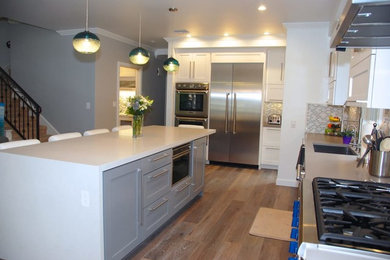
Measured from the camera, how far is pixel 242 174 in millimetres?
5723

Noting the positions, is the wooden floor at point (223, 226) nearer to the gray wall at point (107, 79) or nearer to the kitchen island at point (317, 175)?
the kitchen island at point (317, 175)

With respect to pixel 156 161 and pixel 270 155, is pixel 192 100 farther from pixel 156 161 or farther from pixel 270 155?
pixel 156 161

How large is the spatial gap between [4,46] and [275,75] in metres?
6.05

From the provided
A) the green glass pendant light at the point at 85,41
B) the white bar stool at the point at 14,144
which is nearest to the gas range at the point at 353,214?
the white bar stool at the point at 14,144

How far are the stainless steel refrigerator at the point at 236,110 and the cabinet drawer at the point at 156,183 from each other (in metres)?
3.15

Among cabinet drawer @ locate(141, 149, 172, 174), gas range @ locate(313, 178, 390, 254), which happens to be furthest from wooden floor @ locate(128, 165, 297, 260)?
gas range @ locate(313, 178, 390, 254)

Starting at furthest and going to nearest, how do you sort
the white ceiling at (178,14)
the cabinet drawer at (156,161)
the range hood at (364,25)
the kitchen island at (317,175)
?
the white ceiling at (178,14) < the cabinet drawer at (156,161) < the kitchen island at (317,175) < the range hood at (364,25)

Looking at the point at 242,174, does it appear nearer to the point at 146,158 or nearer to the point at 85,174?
the point at 146,158

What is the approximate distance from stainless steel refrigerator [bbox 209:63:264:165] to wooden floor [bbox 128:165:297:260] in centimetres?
97

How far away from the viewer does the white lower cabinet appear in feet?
19.9

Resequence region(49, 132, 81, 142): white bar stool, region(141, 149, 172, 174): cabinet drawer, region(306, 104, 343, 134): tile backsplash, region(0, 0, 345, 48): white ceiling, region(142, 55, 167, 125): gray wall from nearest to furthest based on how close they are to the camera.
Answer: region(141, 149, 172, 174): cabinet drawer → region(49, 132, 81, 142): white bar stool → region(0, 0, 345, 48): white ceiling → region(306, 104, 343, 134): tile backsplash → region(142, 55, 167, 125): gray wall

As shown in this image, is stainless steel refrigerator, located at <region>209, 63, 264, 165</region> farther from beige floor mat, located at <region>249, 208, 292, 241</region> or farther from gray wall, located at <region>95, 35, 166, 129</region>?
beige floor mat, located at <region>249, 208, 292, 241</region>

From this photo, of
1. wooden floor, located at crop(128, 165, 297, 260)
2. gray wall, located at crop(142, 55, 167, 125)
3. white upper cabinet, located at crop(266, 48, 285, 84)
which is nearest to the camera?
wooden floor, located at crop(128, 165, 297, 260)

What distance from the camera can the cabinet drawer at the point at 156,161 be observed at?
106 inches
